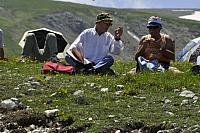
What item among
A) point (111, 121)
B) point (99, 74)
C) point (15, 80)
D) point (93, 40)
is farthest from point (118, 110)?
point (93, 40)

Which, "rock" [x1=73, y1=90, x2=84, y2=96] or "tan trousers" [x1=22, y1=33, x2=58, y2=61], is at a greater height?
"rock" [x1=73, y1=90, x2=84, y2=96]

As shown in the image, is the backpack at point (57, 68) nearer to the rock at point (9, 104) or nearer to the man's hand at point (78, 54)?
the man's hand at point (78, 54)

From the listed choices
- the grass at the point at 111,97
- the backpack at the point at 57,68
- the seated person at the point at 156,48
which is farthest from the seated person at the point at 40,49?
the grass at the point at 111,97

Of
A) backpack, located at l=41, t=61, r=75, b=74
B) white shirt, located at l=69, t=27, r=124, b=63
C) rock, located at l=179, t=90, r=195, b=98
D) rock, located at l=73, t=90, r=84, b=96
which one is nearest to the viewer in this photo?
rock, located at l=179, t=90, r=195, b=98

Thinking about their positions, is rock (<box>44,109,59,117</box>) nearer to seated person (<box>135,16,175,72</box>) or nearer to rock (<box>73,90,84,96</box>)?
rock (<box>73,90,84,96</box>)

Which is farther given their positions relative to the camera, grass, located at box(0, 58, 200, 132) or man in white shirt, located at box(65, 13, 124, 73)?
man in white shirt, located at box(65, 13, 124, 73)

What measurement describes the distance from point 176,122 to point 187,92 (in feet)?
8.64

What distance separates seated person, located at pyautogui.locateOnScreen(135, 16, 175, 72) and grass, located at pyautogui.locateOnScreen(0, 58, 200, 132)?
1879mm

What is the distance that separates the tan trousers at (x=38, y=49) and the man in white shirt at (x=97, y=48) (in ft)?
15.3

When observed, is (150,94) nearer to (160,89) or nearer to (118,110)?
(160,89)

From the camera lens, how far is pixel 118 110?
10656 millimetres

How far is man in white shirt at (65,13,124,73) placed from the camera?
1723 cm

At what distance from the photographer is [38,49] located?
2350 centimetres

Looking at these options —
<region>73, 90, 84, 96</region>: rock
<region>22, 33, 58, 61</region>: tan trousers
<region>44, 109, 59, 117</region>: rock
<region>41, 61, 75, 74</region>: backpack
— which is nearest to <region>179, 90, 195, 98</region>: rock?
<region>73, 90, 84, 96</region>: rock
